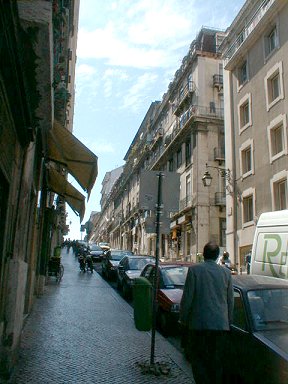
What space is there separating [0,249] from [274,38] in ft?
68.4

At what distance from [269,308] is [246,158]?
20006 mm

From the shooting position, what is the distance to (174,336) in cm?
936

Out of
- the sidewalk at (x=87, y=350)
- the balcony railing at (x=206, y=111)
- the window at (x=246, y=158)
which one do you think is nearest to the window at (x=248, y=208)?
the window at (x=246, y=158)

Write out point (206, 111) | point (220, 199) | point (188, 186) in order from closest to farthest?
1. point (220, 199)
2. point (206, 111)
3. point (188, 186)

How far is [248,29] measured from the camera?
24500 millimetres

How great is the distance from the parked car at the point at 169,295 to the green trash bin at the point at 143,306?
7.35 ft

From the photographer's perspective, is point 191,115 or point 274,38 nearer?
point 274,38

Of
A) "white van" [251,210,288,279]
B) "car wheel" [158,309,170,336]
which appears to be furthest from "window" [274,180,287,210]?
"car wheel" [158,309,170,336]

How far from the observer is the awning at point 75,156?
25.7 ft

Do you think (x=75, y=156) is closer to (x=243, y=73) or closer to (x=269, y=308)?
(x=269, y=308)

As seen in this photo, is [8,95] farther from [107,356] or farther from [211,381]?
[107,356]

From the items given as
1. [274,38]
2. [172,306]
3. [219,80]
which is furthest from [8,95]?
[219,80]

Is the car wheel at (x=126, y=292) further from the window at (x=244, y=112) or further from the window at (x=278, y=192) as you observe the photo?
the window at (x=244, y=112)

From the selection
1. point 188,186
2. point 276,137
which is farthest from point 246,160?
point 188,186
